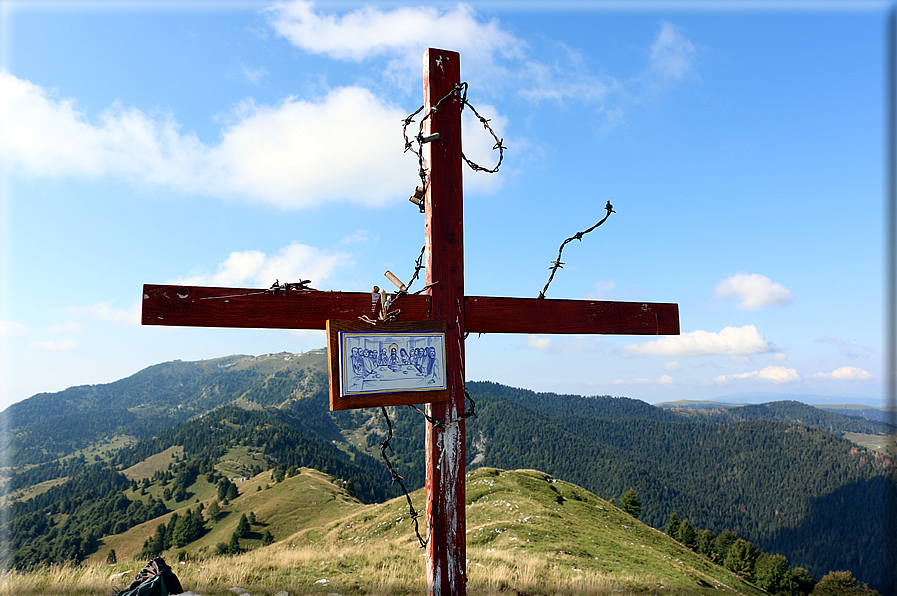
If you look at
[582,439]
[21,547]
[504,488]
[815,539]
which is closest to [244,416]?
[21,547]

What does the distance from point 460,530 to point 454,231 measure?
218cm

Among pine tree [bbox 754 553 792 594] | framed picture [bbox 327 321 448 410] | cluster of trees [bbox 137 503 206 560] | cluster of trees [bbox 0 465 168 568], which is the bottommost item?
cluster of trees [bbox 0 465 168 568]

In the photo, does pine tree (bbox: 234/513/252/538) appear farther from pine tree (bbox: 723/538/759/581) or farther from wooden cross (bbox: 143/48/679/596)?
wooden cross (bbox: 143/48/679/596)

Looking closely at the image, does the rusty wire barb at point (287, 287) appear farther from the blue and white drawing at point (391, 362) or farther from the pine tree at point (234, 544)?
the pine tree at point (234, 544)

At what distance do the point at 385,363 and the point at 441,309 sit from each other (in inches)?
25.3

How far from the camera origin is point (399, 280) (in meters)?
3.44

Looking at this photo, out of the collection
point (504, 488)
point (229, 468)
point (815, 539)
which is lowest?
point (815, 539)

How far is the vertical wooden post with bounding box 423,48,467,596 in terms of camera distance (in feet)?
11.1

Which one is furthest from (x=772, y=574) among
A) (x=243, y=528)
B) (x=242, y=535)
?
(x=243, y=528)

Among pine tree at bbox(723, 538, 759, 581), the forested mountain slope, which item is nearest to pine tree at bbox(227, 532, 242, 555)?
the forested mountain slope

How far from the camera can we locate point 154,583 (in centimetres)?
420

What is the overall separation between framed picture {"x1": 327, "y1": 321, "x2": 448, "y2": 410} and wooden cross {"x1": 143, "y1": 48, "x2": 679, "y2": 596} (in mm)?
172

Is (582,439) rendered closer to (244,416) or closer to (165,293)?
(244,416)

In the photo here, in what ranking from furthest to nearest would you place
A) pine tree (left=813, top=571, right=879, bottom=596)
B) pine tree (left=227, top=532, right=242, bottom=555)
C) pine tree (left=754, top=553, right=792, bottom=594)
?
pine tree (left=227, top=532, right=242, bottom=555) < pine tree (left=754, top=553, right=792, bottom=594) < pine tree (left=813, top=571, right=879, bottom=596)
